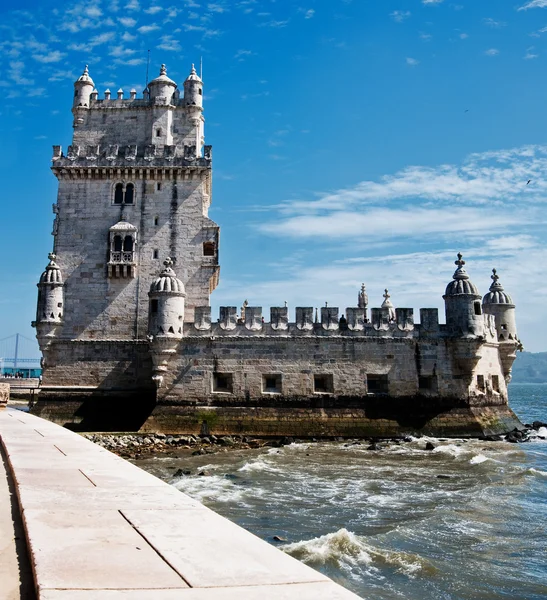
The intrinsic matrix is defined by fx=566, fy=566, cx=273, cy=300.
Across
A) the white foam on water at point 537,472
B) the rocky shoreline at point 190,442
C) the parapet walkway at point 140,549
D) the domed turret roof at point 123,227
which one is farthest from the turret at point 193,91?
the parapet walkway at point 140,549

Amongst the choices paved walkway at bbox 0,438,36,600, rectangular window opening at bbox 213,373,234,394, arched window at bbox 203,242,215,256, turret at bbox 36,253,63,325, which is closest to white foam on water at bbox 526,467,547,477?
rectangular window opening at bbox 213,373,234,394

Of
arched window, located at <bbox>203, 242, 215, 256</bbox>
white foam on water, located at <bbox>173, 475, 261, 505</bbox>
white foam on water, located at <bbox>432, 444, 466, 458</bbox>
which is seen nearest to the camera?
white foam on water, located at <bbox>173, 475, 261, 505</bbox>

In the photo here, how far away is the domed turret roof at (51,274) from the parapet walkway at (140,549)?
72.7ft

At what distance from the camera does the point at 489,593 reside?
857cm

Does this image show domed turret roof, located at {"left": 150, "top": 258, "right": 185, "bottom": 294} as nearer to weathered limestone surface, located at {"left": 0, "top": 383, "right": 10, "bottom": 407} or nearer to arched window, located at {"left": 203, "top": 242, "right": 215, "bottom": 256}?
arched window, located at {"left": 203, "top": 242, "right": 215, "bottom": 256}

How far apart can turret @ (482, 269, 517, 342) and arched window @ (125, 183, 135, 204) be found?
64.0ft

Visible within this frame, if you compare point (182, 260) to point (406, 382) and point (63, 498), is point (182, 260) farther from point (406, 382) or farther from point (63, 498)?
point (63, 498)

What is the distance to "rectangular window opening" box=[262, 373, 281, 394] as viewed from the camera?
25.2 m

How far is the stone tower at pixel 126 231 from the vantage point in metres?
28.8

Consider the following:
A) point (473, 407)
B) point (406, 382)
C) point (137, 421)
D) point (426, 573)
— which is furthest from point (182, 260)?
point (426, 573)

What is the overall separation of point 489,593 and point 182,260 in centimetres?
2311

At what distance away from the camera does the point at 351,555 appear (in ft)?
32.9

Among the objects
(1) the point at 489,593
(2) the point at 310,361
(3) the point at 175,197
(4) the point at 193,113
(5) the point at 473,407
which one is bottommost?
(1) the point at 489,593

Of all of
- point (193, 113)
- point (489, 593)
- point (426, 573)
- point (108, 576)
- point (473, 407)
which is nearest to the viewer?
point (108, 576)
